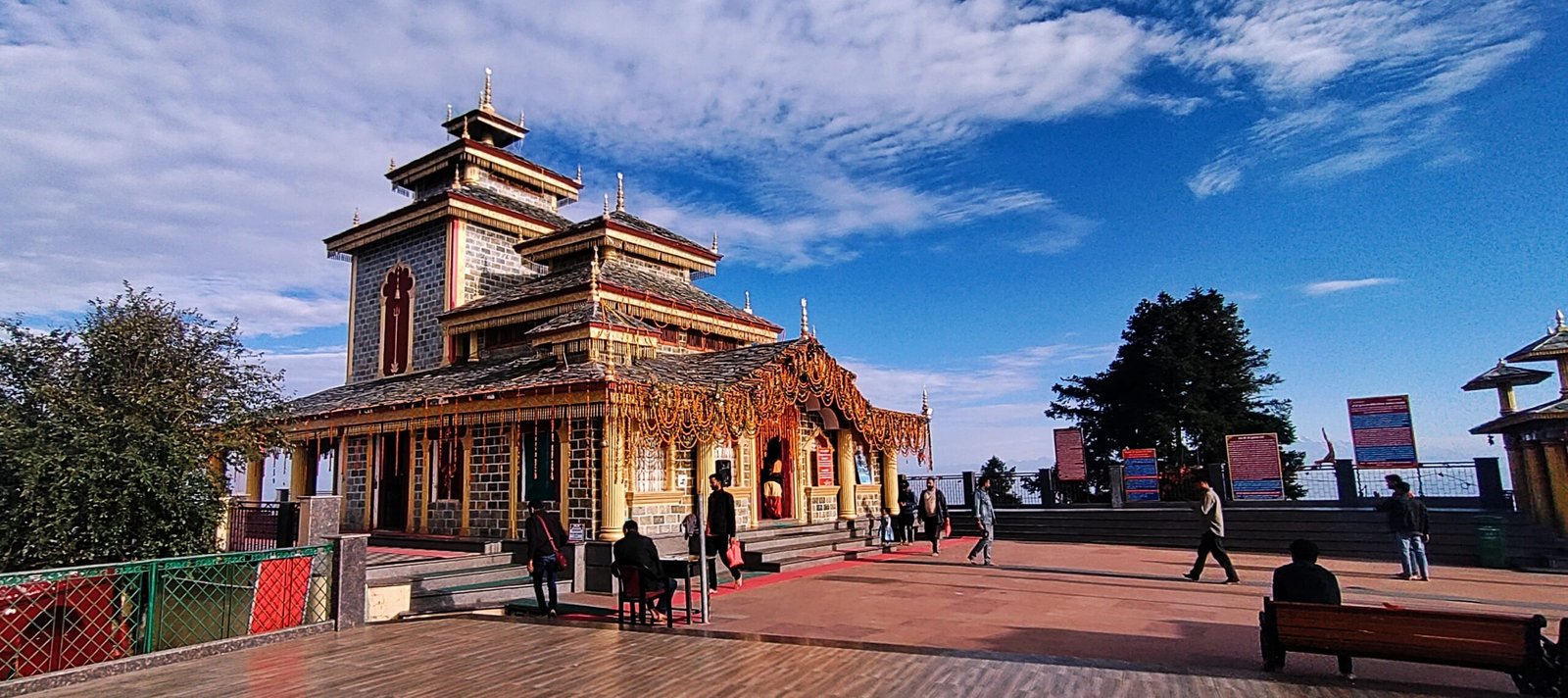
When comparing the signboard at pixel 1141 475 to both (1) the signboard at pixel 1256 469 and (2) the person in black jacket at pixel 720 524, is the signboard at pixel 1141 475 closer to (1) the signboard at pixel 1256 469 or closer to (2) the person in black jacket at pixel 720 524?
(1) the signboard at pixel 1256 469

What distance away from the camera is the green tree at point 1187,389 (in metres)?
31.1

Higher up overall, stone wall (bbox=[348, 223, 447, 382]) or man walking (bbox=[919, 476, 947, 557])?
stone wall (bbox=[348, 223, 447, 382])

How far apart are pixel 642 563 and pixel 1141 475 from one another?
18.7 meters

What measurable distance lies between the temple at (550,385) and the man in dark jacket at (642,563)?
2051 mm

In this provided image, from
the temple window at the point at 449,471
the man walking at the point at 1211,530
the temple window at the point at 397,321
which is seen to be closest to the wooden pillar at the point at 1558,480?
the man walking at the point at 1211,530

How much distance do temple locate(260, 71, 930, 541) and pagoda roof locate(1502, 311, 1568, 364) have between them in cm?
1278

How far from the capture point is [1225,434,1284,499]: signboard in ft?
68.7

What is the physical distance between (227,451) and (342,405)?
19.9ft

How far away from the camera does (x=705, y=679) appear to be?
6453 millimetres

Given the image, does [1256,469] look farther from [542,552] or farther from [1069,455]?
[542,552]

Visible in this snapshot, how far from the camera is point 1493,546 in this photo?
48.6 ft

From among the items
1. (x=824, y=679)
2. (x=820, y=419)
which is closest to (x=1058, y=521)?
(x=820, y=419)

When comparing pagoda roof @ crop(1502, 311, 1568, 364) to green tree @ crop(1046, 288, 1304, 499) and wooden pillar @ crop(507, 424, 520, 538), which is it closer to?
green tree @ crop(1046, 288, 1304, 499)

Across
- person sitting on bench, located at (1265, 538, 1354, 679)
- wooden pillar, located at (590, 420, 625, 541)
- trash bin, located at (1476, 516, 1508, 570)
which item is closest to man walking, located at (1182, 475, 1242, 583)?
person sitting on bench, located at (1265, 538, 1354, 679)
